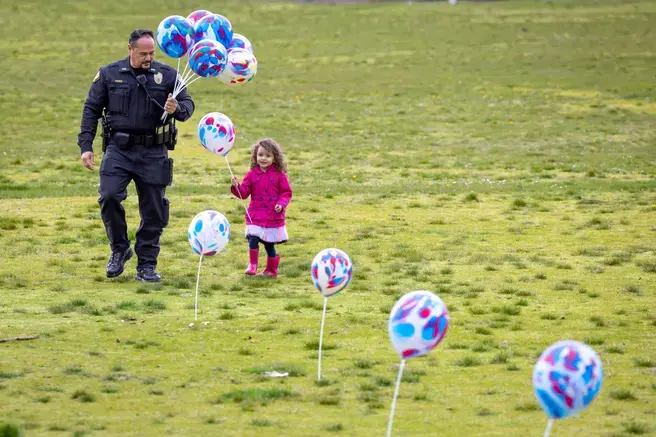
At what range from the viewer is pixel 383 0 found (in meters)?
70.1

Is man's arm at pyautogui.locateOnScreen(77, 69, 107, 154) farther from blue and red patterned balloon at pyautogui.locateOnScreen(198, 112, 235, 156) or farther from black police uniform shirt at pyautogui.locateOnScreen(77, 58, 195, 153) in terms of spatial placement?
blue and red patterned balloon at pyautogui.locateOnScreen(198, 112, 235, 156)

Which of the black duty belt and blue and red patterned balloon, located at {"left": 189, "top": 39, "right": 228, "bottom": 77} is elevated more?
blue and red patterned balloon, located at {"left": 189, "top": 39, "right": 228, "bottom": 77}

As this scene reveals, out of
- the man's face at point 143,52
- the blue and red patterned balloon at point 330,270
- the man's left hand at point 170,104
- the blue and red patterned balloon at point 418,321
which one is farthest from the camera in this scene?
the man's face at point 143,52

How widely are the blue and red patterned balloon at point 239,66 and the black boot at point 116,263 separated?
195 cm

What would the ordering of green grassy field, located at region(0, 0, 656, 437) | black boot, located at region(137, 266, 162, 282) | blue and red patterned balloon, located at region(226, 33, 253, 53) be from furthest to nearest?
blue and red patterned balloon, located at region(226, 33, 253, 53), black boot, located at region(137, 266, 162, 282), green grassy field, located at region(0, 0, 656, 437)

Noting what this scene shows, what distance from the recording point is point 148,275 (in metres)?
11.2

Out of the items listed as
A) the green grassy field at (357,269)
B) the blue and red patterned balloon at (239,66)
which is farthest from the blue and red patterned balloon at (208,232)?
the blue and red patterned balloon at (239,66)

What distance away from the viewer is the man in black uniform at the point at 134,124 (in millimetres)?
10680

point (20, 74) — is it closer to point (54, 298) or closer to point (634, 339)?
point (54, 298)

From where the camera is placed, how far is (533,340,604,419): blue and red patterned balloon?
19.2 ft

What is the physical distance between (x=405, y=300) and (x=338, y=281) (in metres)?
1.74

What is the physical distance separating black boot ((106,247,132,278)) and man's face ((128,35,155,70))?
180 centimetres

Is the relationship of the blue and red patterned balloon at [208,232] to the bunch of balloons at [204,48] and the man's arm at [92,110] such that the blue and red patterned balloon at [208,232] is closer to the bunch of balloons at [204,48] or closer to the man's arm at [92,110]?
the bunch of balloons at [204,48]

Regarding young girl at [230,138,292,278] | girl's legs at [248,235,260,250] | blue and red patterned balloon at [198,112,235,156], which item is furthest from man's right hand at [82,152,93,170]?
girl's legs at [248,235,260,250]
